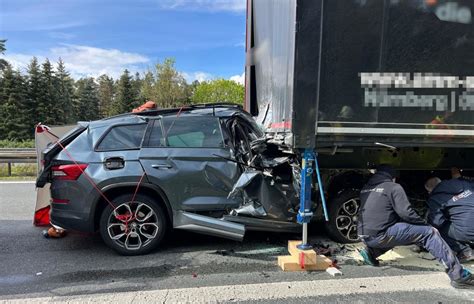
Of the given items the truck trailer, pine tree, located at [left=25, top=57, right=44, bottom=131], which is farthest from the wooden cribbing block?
pine tree, located at [left=25, top=57, right=44, bottom=131]

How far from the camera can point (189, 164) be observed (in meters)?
4.84

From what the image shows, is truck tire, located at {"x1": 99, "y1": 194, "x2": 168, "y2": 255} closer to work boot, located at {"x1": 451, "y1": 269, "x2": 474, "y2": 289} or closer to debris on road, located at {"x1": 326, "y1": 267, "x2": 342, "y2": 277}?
debris on road, located at {"x1": 326, "y1": 267, "x2": 342, "y2": 277}

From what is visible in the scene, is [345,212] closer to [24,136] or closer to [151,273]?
[151,273]

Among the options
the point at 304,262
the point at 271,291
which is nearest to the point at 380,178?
the point at 304,262

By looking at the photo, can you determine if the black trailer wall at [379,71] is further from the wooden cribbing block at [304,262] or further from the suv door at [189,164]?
the wooden cribbing block at [304,262]

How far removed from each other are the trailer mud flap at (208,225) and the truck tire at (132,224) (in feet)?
0.76

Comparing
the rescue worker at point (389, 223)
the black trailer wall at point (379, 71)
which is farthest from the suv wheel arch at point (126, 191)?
the rescue worker at point (389, 223)

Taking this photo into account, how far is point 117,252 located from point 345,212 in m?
2.99

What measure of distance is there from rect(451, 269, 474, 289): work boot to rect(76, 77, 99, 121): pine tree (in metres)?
56.4

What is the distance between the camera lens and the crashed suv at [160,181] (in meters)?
4.66

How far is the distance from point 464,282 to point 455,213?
975mm

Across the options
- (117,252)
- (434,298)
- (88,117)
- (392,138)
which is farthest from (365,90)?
(88,117)

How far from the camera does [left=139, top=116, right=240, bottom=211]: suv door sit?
4.76 m

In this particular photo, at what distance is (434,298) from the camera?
3.66 m
